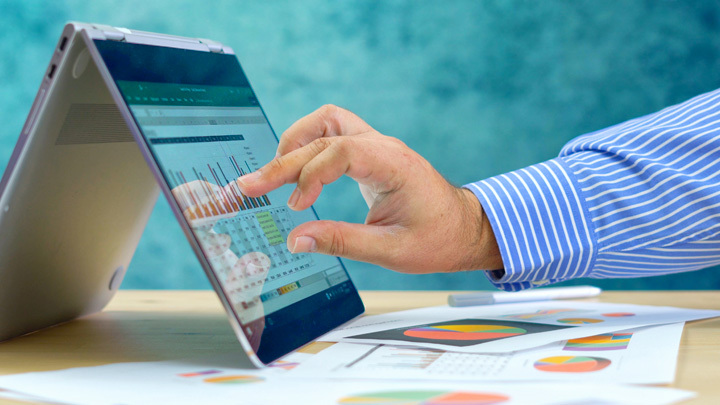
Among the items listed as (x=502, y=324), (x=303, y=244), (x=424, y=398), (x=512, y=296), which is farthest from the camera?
(x=512, y=296)

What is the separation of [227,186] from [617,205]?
0.37 metres

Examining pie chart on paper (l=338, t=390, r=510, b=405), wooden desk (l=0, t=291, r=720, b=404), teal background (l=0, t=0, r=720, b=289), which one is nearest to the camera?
pie chart on paper (l=338, t=390, r=510, b=405)

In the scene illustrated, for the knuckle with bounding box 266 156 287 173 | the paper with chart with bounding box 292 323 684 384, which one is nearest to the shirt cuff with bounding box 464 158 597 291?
the paper with chart with bounding box 292 323 684 384

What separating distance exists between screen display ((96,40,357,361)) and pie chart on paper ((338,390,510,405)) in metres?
0.11

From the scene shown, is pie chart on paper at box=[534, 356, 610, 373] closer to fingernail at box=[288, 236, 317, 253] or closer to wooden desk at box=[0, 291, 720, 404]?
wooden desk at box=[0, 291, 720, 404]

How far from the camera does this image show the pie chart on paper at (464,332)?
0.56 m

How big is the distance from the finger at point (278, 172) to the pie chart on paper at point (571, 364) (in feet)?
0.73

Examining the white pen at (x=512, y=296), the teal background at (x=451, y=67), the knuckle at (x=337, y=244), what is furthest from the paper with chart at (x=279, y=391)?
the teal background at (x=451, y=67)

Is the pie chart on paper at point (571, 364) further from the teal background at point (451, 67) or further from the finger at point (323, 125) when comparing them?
the teal background at point (451, 67)

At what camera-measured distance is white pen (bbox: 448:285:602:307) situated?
776 millimetres

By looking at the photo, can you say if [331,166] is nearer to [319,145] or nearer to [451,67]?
[319,145]

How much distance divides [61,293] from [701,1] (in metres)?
1.95

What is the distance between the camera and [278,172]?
514 millimetres

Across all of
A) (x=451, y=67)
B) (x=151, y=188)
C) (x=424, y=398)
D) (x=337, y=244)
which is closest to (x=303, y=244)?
(x=337, y=244)
